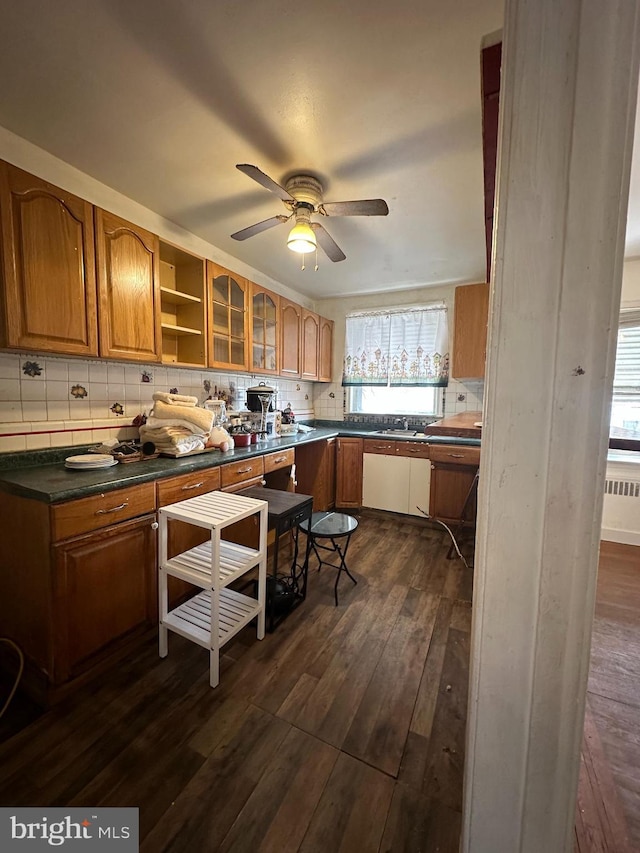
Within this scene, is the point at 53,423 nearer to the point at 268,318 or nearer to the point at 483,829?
the point at 268,318

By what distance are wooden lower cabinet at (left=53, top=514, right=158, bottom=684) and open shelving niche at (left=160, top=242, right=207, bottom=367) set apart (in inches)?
48.2

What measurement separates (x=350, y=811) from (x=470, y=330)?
2970mm

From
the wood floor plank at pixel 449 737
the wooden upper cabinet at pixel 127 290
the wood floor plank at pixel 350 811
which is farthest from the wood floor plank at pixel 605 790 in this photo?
the wooden upper cabinet at pixel 127 290

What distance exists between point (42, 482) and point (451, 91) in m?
2.23

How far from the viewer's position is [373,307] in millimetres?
3793

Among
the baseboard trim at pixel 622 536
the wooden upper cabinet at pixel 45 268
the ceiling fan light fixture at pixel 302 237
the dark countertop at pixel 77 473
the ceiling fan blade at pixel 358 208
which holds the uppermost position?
the ceiling fan blade at pixel 358 208

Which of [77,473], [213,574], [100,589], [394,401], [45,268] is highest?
[45,268]

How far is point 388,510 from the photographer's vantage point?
3.38 meters

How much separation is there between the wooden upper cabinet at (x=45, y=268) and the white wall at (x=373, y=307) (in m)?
2.72

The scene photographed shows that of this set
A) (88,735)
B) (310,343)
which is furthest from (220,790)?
(310,343)

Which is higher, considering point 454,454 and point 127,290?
point 127,290

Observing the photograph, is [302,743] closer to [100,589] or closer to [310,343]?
[100,589]

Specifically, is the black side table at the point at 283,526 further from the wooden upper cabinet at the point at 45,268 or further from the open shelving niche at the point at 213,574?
the wooden upper cabinet at the point at 45,268

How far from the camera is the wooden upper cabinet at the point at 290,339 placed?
10.3ft
